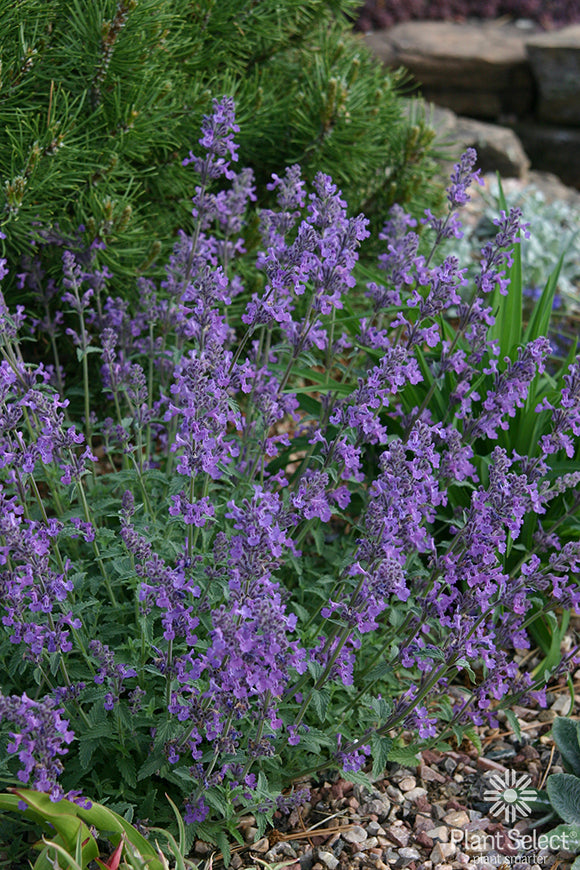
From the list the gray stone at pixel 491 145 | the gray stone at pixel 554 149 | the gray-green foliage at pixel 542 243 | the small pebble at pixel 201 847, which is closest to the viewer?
the small pebble at pixel 201 847

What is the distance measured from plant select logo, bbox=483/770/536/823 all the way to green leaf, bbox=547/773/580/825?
0.11 metres

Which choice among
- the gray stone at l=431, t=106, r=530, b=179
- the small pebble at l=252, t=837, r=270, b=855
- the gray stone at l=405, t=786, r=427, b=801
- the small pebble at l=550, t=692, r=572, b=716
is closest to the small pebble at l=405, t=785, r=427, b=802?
the gray stone at l=405, t=786, r=427, b=801

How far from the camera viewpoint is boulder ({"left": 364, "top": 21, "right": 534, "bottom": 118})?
8.32 meters

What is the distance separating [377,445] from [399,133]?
1.71 m

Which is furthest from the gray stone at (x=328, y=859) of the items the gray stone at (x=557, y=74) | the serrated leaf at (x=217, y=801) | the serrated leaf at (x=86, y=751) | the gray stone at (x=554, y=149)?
the gray stone at (x=557, y=74)

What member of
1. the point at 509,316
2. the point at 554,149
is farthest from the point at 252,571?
the point at 554,149

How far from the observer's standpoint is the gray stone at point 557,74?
8219 millimetres

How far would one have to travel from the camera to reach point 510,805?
2650 millimetres

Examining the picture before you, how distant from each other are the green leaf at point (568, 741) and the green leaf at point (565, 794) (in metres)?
0.13

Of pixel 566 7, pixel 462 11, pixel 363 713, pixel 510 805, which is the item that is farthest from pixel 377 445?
pixel 566 7

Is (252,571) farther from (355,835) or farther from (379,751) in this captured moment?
(355,835)

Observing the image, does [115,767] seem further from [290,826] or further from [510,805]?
[510,805]

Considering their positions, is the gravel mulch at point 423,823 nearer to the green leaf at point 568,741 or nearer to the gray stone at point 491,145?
the green leaf at point 568,741

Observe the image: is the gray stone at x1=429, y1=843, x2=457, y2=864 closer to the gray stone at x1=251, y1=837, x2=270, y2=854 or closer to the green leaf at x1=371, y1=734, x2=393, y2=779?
the green leaf at x1=371, y1=734, x2=393, y2=779
